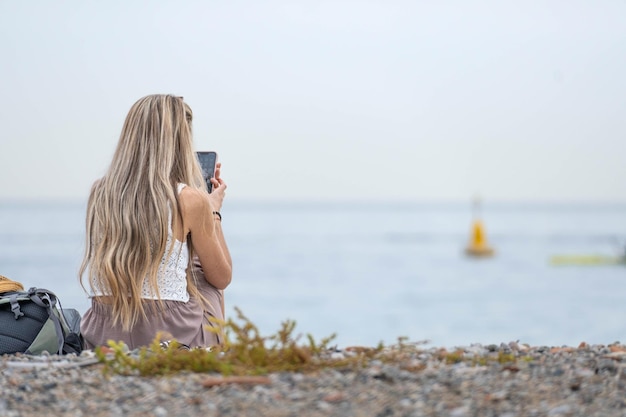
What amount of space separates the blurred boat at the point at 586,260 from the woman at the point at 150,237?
39479 millimetres

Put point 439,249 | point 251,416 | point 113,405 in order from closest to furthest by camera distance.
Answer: point 251,416 < point 113,405 < point 439,249

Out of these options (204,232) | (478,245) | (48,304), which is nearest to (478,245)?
(478,245)

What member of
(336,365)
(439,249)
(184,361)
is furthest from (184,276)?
(439,249)

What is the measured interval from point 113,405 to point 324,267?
3558cm

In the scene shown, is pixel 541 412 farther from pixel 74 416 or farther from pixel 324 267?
pixel 324 267

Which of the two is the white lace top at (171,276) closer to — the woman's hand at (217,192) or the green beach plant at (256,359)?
the woman's hand at (217,192)

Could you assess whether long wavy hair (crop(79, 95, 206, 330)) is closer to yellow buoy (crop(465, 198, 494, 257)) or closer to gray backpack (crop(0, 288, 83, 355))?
gray backpack (crop(0, 288, 83, 355))

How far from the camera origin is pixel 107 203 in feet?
12.7

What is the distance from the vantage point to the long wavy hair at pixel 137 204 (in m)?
3.83

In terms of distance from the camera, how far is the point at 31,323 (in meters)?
3.78

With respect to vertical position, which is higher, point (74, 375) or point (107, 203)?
point (107, 203)

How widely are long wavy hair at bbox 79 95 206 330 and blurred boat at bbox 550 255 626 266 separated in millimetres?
39567

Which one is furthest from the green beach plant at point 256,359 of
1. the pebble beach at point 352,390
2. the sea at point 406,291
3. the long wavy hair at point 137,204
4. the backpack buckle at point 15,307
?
the sea at point 406,291

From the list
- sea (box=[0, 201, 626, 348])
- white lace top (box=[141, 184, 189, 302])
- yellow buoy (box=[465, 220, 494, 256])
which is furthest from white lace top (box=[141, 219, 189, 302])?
yellow buoy (box=[465, 220, 494, 256])
